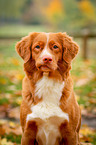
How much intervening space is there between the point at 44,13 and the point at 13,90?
63.9ft

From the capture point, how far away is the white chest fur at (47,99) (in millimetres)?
2691

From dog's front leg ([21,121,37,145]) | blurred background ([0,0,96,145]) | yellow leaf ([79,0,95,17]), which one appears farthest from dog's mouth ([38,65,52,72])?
yellow leaf ([79,0,95,17])

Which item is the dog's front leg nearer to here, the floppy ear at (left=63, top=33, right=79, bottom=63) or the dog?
the dog

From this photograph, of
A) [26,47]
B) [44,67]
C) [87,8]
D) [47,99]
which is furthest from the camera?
[87,8]

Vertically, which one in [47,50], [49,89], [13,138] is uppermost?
[47,50]

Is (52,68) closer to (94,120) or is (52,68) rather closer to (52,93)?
(52,93)

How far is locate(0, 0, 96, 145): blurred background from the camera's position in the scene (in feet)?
14.2

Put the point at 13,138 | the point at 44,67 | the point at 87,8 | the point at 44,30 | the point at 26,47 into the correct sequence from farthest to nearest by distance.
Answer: the point at 44,30 → the point at 87,8 → the point at 13,138 → the point at 26,47 → the point at 44,67

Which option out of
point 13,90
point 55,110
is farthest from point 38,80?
point 13,90

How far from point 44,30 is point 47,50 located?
19513mm

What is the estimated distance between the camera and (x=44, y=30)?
2183 cm

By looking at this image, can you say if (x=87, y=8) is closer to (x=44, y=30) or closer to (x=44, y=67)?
(x=44, y=30)

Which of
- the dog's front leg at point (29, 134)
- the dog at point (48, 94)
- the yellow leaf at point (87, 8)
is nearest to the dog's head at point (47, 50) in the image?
the dog at point (48, 94)

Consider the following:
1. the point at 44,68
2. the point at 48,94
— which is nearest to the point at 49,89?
the point at 48,94
